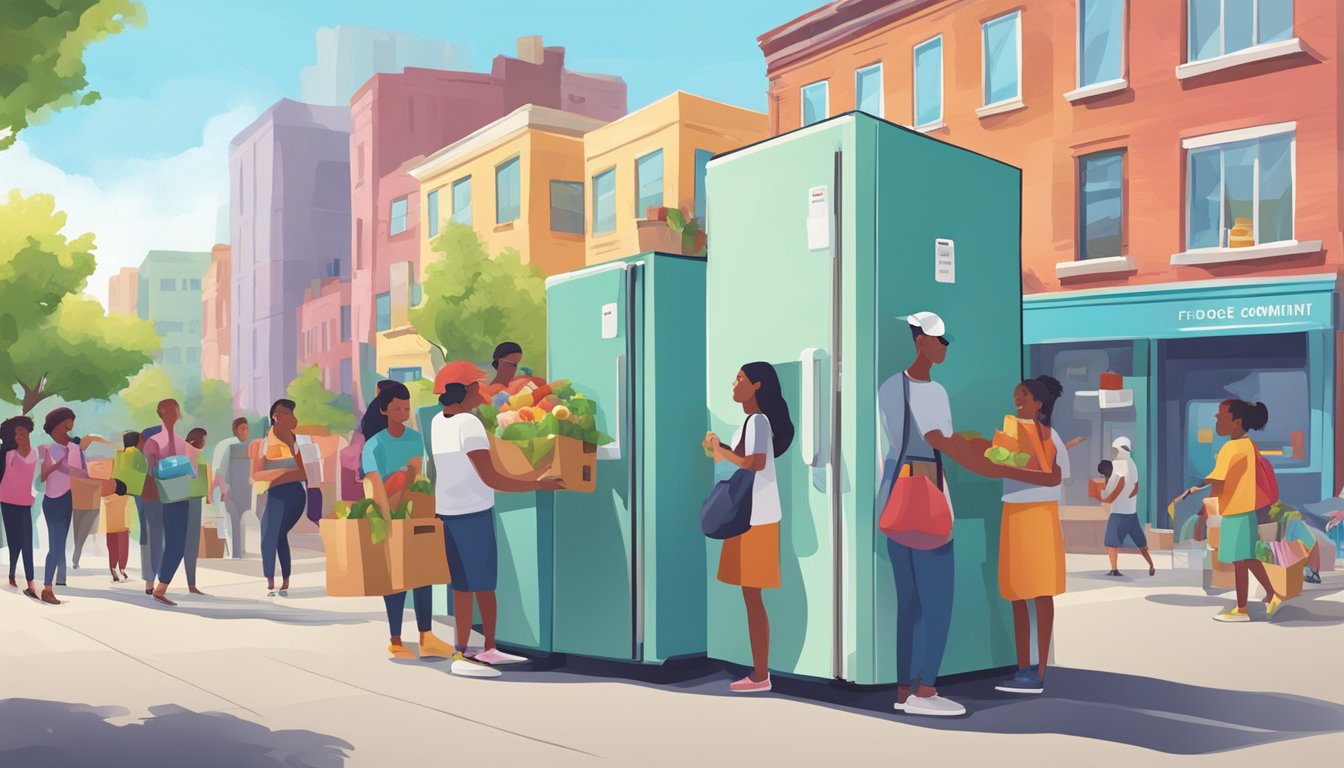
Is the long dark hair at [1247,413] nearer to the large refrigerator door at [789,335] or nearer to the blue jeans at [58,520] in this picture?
the large refrigerator door at [789,335]

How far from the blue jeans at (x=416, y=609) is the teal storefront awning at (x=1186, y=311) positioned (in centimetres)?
1562

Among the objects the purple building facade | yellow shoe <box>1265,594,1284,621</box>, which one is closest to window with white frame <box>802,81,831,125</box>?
yellow shoe <box>1265,594,1284,621</box>

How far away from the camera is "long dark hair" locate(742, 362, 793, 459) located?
279 inches

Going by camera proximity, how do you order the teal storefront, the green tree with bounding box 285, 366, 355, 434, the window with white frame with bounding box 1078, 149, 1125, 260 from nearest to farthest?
the teal storefront
the window with white frame with bounding box 1078, 149, 1125, 260
the green tree with bounding box 285, 366, 355, 434

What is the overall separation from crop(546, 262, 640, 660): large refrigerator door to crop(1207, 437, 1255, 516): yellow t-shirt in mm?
5111

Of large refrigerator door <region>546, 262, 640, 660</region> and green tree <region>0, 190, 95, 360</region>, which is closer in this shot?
large refrigerator door <region>546, 262, 640, 660</region>

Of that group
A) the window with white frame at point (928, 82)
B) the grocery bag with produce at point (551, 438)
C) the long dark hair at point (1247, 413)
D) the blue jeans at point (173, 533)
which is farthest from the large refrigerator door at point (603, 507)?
the window with white frame at point (928, 82)

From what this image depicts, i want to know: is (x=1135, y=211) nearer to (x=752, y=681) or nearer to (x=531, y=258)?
(x=752, y=681)

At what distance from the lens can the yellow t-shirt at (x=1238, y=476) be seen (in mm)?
10125

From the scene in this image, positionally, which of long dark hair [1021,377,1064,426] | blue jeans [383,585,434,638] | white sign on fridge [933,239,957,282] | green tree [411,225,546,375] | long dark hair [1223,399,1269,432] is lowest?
blue jeans [383,585,434,638]

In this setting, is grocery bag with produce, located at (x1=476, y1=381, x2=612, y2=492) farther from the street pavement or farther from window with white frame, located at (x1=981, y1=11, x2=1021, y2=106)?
window with white frame, located at (x1=981, y1=11, x2=1021, y2=106)

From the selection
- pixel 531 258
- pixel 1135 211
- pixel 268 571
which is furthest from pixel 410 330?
pixel 268 571

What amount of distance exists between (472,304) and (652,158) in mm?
6702

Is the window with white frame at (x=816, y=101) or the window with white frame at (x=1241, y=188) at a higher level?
the window with white frame at (x=816, y=101)
